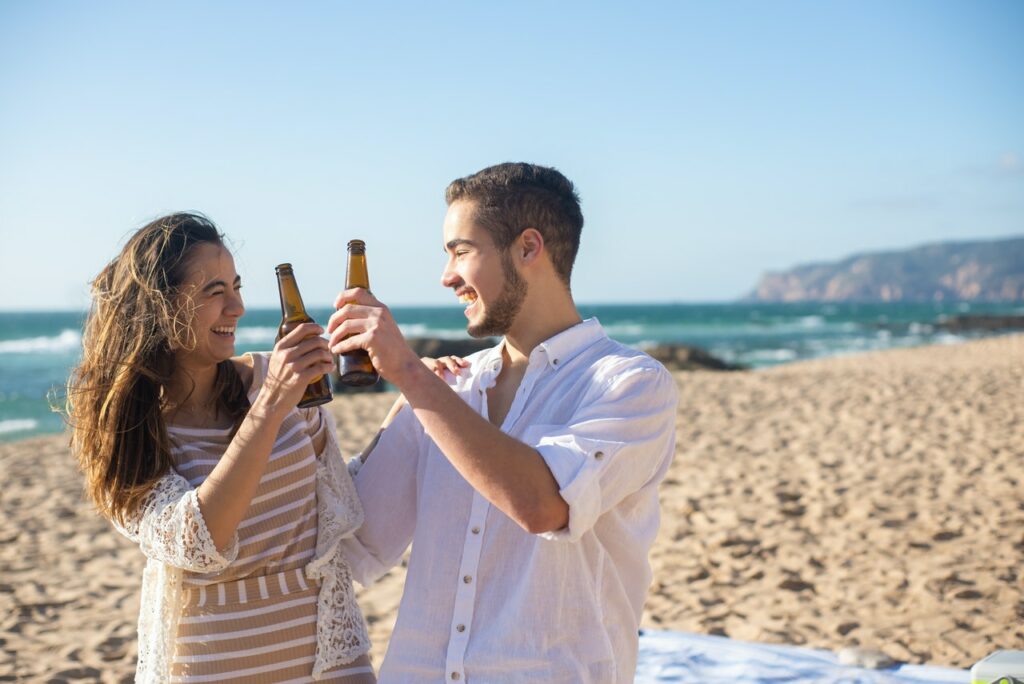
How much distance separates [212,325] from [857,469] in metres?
7.02

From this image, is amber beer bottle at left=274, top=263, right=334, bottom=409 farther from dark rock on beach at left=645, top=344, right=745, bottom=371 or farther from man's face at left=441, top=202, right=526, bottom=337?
dark rock on beach at left=645, top=344, right=745, bottom=371

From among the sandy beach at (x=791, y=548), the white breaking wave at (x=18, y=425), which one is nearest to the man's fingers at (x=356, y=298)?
Result: the sandy beach at (x=791, y=548)

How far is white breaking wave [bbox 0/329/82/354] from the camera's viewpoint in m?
38.3

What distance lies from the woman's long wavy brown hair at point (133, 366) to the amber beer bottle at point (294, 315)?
0.22 metres

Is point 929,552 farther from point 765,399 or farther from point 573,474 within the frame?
point 765,399

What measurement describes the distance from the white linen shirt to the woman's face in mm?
604

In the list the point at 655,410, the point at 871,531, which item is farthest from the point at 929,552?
the point at 655,410

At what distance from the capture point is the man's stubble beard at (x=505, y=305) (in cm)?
219

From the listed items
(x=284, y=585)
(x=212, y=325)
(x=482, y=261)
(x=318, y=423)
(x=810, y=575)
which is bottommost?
(x=810, y=575)

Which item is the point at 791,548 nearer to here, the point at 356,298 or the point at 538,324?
the point at 538,324

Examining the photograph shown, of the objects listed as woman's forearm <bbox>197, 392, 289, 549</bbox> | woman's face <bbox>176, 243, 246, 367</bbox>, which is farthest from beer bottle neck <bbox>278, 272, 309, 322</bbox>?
woman's forearm <bbox>197, 392, 289, 549</bbox>

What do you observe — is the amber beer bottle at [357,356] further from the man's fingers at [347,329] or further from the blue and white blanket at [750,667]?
the blue and white blanket at [750,667]

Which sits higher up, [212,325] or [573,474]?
[212,325]

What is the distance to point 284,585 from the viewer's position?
2.21 m
